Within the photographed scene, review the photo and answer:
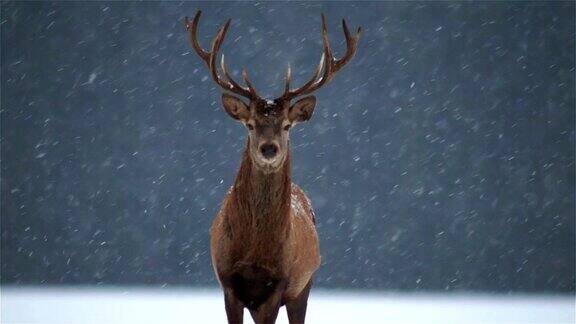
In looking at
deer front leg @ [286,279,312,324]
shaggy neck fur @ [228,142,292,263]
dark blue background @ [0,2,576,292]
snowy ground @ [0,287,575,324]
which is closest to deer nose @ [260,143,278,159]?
shaggy neck fur @ [228,142,292,263]

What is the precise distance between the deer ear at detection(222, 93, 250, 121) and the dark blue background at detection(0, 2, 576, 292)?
20.2 ft

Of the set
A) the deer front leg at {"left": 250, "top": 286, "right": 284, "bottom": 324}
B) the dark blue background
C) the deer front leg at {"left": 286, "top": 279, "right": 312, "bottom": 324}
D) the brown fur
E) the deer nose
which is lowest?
the dark blue background

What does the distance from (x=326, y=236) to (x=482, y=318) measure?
3365 mm

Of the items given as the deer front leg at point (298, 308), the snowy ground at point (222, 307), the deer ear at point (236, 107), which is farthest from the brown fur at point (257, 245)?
the snowy ground at point (222, 307)

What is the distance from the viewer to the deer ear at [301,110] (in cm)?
541

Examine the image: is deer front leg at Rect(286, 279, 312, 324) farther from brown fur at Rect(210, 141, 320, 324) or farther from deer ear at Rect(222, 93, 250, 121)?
deer ear at Rect(222, 93, 250, 121)

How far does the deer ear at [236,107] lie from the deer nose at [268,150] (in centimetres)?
21

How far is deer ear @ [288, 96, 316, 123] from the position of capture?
17.7 ft

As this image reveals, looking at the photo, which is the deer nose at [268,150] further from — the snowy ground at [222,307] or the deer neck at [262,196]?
the snowy ground at [222,307]

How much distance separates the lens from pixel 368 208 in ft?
38.7

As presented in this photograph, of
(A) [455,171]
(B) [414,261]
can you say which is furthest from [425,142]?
(B) [414,261]

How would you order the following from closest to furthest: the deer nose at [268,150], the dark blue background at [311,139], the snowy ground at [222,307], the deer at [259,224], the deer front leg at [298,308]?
1. the deer nose at [268,150]
2. the deer at [259,224]
3. the deer front leg at [298,308]
4. the snowy ground at [222,307]
5. the dark blue background at [311,139]

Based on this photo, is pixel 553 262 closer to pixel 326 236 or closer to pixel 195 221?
pixel 326 236

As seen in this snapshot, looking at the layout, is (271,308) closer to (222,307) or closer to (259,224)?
(259,224)
